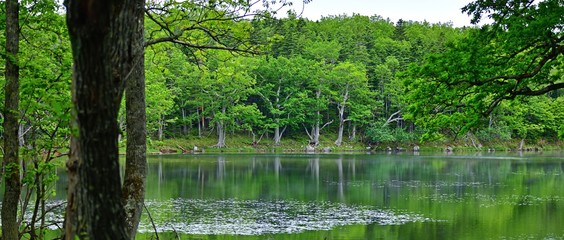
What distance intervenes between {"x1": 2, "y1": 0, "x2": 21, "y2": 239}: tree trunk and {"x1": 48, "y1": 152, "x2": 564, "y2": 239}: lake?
430 centimetres

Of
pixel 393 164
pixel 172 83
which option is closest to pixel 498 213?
pixel 393 164

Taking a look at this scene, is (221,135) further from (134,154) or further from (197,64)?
A: (134,154)

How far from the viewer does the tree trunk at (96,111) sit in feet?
10.9

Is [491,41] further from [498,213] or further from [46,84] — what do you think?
[498,213]

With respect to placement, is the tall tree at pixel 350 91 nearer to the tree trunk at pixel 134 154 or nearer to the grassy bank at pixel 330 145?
the grassy bank at pixel 330 145

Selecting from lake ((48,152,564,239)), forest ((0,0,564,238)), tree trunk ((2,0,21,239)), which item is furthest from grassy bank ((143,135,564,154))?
tree trunk ((2,0,21,239))

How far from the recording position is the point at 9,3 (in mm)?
7980

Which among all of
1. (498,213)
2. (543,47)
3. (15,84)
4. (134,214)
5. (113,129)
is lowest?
(498,213)

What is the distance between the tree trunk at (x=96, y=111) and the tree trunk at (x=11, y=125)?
5031 mm

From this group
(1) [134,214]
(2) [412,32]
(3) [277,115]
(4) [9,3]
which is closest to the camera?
(1) [134,214]

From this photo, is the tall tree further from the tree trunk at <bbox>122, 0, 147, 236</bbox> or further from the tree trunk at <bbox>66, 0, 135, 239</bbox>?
the tree trunk at <bbox>66, 0, 135, 239</bbox>

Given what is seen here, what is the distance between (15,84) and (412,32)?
118 meters

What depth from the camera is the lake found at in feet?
58.2

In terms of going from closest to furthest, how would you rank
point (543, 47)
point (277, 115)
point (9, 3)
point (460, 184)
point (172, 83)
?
point (9, 3), point (543, 47), point (460, 184), point (172, 83), point (277, 115)
